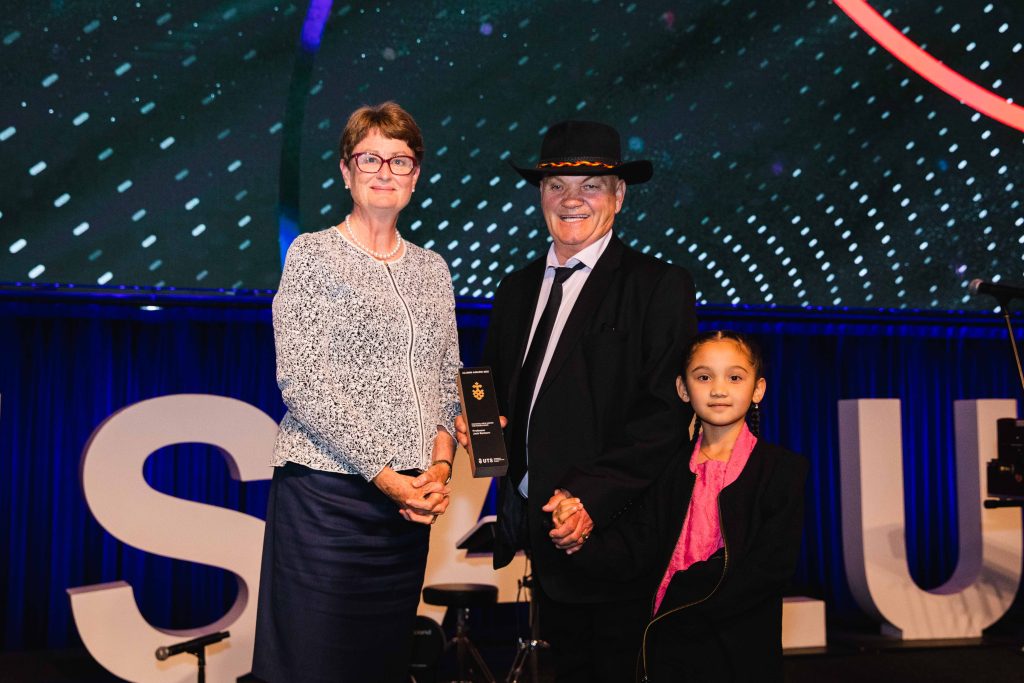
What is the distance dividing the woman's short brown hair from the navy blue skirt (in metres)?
0.73

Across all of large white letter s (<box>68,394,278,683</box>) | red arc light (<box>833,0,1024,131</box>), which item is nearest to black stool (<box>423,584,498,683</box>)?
large white letter s (<box>68,394,278,683</box>)

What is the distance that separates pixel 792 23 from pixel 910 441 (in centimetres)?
280

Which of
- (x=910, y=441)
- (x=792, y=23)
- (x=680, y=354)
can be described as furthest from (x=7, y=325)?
(x=910, y=441)

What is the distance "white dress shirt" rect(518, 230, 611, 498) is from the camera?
7.64 ft

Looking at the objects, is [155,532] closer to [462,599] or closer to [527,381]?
[462,599]

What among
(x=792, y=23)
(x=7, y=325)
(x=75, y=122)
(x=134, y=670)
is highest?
(x=792, y=23)

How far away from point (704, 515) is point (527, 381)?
0.51 meters

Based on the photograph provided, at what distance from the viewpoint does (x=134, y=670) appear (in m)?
4.34

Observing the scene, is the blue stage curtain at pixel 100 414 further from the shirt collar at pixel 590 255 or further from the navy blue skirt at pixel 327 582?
the navy blue skirt at pixel 327 582

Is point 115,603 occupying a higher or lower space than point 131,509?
lower

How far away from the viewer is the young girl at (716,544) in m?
2.22

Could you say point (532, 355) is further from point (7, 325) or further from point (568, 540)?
point (7, 325)

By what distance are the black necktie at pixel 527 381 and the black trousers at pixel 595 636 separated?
289 mm

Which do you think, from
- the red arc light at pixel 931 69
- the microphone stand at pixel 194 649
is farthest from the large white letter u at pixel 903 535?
the microphone stand at pixel 194 649
